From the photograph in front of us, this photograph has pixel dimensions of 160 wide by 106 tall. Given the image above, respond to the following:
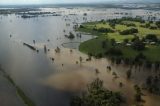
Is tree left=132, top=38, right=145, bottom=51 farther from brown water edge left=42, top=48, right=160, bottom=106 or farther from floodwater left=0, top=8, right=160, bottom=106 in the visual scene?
floodwater left=0, top=8, right=160, bottom=106

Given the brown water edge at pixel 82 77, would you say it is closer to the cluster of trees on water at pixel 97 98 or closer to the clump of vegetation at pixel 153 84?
the clump of vegetation at pixel 153 84

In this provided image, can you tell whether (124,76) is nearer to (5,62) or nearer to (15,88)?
(15,88)

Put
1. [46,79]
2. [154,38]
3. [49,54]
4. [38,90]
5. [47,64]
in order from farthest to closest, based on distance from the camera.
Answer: [154,38] → [49,54] → [47,64] → [46,79] → [38,90]

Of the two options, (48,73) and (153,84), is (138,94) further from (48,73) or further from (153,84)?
(48,73)

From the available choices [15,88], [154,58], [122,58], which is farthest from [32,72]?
[154,58]

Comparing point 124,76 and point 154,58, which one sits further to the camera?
point 154,58

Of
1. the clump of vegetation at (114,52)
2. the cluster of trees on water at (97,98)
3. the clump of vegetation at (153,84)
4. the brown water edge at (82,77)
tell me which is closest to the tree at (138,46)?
the clump of vegetation at (114,52)
